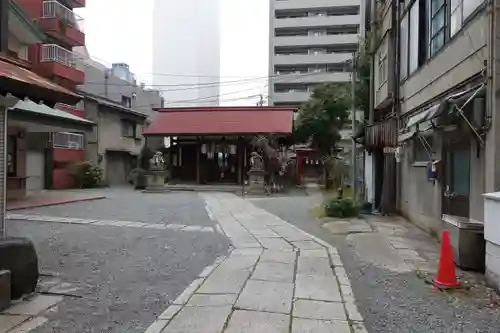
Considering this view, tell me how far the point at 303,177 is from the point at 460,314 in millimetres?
26088

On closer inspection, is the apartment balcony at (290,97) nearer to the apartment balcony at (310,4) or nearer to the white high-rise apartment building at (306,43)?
the white high-rise apartment building at (306,43)

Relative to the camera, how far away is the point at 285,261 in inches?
267

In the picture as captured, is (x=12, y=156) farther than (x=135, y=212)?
Yes

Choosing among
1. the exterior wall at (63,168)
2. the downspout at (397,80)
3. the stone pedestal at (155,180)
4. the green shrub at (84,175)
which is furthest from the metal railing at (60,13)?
the downspout at (397,80)

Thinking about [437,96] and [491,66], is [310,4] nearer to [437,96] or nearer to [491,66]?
[437,96]

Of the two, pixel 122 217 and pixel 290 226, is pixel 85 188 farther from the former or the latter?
pixel 290 226

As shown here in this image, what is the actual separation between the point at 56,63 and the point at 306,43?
39801 mm

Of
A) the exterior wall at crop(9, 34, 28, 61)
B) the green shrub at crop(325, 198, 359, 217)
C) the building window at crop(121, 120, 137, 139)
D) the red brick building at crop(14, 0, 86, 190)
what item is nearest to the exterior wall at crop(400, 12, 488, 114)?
the green shrub at crop(325, 198, 359, 217)

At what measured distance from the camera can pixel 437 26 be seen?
9.18 meters

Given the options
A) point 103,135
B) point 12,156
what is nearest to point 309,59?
point 103,135

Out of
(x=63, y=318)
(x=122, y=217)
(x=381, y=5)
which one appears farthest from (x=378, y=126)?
(x=63, y=318)

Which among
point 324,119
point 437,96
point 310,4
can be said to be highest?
point 310,4

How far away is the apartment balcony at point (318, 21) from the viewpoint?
56.9 metres

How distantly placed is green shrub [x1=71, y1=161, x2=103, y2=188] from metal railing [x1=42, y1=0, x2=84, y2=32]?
27.0 ft
